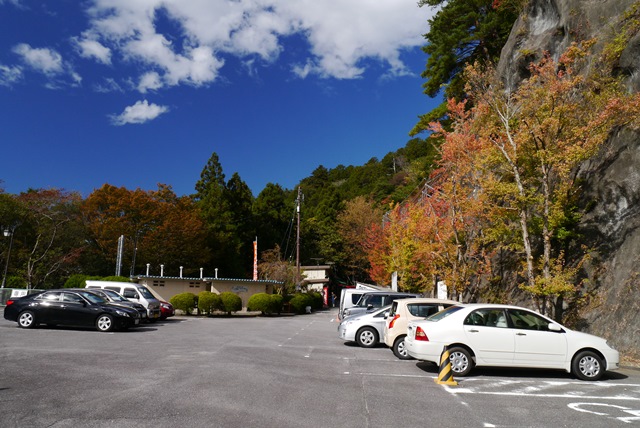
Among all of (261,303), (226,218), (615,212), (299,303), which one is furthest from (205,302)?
(226,218)

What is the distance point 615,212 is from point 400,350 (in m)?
9.35

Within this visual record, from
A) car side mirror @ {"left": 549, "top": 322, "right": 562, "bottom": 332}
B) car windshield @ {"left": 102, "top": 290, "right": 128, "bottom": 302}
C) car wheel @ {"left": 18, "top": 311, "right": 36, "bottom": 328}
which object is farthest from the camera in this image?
car windshield @ {"left": 102, "top": 290, "right": 128, "bottom": 302}

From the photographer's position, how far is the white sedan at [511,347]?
920 centimetres

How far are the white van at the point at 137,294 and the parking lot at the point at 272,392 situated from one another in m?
8.88

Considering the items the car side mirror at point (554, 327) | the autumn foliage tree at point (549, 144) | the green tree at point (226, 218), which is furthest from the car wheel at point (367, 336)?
the green tree at point (226, 218)

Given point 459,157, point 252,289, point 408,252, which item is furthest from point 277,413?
point 252,289

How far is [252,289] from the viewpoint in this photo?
3622 centimetres

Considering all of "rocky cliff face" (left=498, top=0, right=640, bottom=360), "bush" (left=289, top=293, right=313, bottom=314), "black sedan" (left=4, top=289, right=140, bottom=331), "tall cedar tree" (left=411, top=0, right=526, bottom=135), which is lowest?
"bush" (left=289, top=293, right=313, bottom=314)

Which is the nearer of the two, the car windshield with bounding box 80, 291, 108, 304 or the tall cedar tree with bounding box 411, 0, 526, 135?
the car windshield with bounding box 80, 291, 108, 304

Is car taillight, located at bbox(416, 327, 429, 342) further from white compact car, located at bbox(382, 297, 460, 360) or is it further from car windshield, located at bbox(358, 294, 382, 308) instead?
car windshield, located at bbox(358, 294, 382, 308)

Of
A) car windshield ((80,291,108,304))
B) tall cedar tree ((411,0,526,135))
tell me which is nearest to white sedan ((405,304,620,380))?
car windshield ((80,291,108,304))

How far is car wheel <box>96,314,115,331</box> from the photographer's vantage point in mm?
15562

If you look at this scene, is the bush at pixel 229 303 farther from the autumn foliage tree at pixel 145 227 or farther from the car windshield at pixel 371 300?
the autumn foliage tree at pixel 145 227

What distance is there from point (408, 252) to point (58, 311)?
69.7 feet
